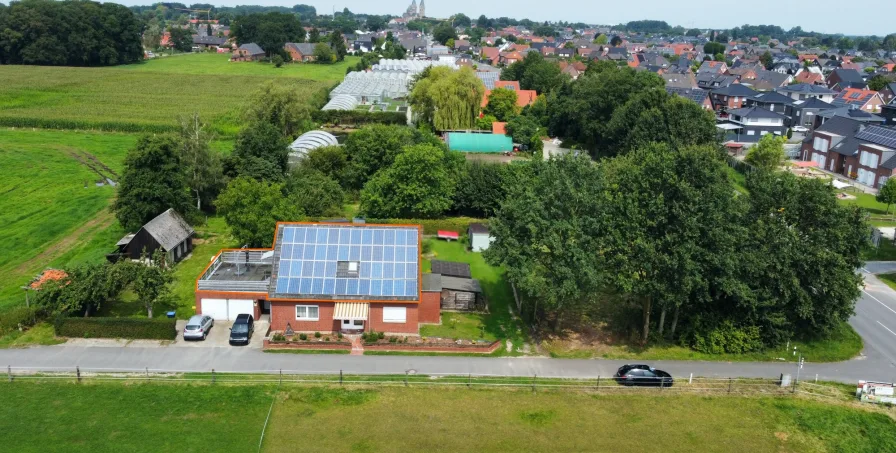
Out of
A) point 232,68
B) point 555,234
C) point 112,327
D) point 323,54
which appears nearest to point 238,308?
point 112,327

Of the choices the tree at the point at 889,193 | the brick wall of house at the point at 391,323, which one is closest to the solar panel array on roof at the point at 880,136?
the tree at the point at 889,193

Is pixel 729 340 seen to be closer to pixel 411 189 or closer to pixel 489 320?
pixel 489 320

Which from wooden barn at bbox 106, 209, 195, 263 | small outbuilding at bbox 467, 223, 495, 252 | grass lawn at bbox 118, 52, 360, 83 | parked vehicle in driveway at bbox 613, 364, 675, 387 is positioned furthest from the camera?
grass lawn at bbox 118, 52, 360, 83

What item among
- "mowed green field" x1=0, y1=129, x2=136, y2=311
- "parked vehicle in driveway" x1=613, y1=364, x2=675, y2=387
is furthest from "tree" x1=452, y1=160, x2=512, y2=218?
"mowed green field" x1=0, y1=129, x2=136, y2=311

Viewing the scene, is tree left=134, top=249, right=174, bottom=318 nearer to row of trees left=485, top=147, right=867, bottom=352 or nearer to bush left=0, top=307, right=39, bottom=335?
bush left=0, top=307, right=39, bottom=335

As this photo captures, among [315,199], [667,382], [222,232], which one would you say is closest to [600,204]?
[667,382]

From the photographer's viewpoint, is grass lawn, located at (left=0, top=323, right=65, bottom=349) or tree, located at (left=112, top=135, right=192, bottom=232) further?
tree, located at (left=112, top=135, right=192, bottom=232)
